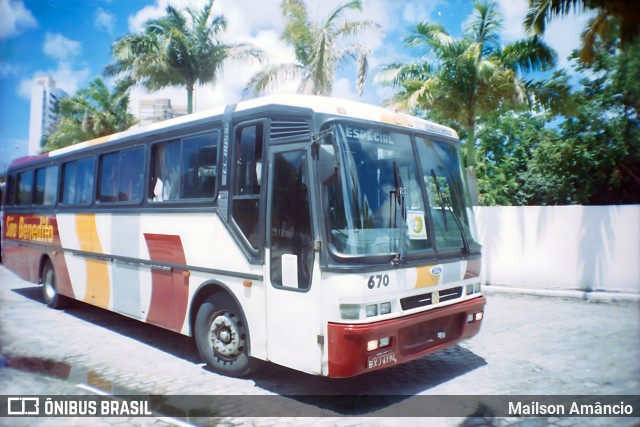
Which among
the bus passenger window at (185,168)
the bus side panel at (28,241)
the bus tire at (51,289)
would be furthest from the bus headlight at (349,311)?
the bus tire at (51,289)

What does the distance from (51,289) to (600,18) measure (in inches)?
419

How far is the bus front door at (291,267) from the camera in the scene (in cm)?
463

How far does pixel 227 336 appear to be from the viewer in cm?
567

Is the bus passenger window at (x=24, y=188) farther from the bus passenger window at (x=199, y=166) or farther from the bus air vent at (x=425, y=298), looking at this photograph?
the bus air vent at (x=425, y=298)

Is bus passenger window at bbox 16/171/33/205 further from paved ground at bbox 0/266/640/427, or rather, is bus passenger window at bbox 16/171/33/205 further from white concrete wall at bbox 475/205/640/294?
white concrete wall at bbox 475/205/640/294

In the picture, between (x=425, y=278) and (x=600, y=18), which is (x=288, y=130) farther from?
(x=600, y=18)

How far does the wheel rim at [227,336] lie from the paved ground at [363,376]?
33cm

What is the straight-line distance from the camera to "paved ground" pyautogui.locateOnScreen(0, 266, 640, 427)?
15.8 feet

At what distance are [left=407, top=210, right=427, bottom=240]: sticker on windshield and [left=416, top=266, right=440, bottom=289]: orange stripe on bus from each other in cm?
33

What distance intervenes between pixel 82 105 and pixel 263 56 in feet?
48.0

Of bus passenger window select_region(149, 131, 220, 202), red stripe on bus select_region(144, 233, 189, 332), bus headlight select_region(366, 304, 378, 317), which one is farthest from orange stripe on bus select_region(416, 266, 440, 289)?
red stripe on bus select_region(144, 233, 189, 332)

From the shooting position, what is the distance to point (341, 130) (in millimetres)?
4770

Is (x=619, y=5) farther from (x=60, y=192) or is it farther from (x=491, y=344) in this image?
(x=60, y=192)

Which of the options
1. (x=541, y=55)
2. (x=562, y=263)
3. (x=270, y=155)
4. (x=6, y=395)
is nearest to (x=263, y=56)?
(x=541, y=55)
